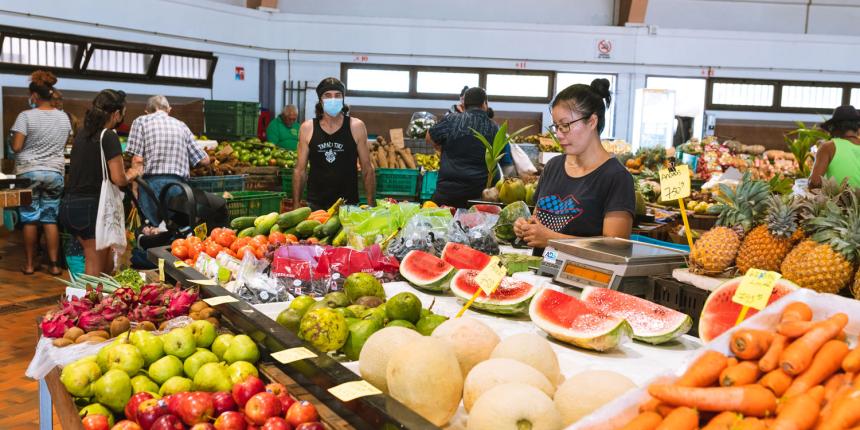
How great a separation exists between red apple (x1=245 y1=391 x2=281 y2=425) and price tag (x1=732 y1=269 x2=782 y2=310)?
3.83 ft

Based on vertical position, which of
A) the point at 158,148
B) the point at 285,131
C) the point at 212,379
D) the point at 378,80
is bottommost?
the point at 212,379

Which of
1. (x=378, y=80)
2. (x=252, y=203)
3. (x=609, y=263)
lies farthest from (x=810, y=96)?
(x=609, y=263)

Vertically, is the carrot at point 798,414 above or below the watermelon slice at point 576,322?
above

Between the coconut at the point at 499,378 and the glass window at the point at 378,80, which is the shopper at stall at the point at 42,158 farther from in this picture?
the coconut at the point at 499,378

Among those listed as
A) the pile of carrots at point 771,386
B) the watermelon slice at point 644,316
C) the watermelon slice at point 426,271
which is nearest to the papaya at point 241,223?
the watermelon slice at point 426,271

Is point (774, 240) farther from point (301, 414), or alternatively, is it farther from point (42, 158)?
point (42, 158)

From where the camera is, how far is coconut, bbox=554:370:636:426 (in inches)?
60.6

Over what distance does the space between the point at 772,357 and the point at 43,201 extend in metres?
7.31

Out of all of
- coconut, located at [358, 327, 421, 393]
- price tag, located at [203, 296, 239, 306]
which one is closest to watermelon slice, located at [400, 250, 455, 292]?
price tag, located at [203, 296, 239, 306]

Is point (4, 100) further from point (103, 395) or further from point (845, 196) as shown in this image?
point (845, 196)

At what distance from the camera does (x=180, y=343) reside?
228cm

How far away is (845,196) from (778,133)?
12.1 metres

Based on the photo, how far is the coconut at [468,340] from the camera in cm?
186

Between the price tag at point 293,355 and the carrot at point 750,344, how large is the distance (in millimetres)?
1004
